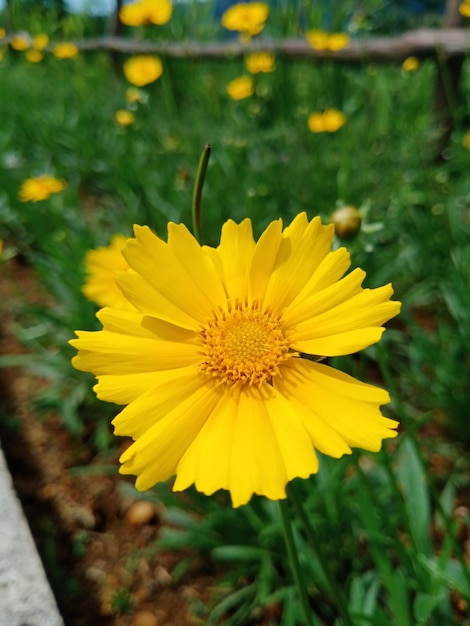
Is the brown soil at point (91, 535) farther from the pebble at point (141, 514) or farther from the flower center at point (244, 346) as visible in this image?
the flower center at point (244, 346)

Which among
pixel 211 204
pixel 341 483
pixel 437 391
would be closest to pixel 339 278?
pixel 341 483

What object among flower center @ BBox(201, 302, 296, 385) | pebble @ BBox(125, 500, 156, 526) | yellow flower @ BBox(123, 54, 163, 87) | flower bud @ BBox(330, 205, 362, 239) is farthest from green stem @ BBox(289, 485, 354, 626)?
yellow flower @ BBox(123, 54, 163, 87)

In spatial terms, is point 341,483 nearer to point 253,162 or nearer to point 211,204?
point 211,204

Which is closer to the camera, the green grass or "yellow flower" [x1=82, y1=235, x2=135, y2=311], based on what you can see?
the green grass

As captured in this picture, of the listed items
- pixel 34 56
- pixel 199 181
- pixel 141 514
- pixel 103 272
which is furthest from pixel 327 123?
pixel 34 56

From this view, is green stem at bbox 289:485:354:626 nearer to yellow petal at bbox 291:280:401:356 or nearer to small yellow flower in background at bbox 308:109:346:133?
yellow petal at bbox 291:280:401:356
